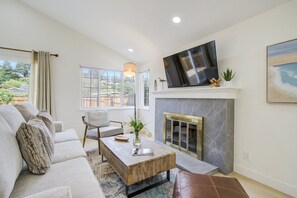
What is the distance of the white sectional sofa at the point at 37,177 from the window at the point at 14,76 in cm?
250

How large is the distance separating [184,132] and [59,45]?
3.61 metres

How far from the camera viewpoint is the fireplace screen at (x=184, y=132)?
270 cm

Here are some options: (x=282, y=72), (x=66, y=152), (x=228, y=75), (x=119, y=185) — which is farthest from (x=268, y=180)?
(x=66, y=152)

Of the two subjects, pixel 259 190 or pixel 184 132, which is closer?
pixel 259 190

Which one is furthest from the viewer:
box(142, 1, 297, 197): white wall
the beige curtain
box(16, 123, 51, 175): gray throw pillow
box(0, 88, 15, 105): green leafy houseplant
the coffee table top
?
the beige curtain

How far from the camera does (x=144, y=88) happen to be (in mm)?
4844

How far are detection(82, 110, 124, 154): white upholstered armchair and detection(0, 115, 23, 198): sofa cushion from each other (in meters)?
1.91

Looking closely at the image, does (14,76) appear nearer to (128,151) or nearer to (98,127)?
(98,127)

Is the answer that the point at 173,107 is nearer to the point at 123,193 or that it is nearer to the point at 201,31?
the point at 201,31

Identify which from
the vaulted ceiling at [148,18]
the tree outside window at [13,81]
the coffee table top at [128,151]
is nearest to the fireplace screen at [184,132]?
the coffee table top at [128,151]

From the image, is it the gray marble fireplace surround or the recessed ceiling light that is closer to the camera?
the gray marble fireplace surround

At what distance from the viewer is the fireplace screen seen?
2701 mm

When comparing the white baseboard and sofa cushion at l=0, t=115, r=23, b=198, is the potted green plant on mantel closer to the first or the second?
the white baseboard

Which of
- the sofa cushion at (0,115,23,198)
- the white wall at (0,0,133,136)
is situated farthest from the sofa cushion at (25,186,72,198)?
the white wall at (0,0,133,136)
